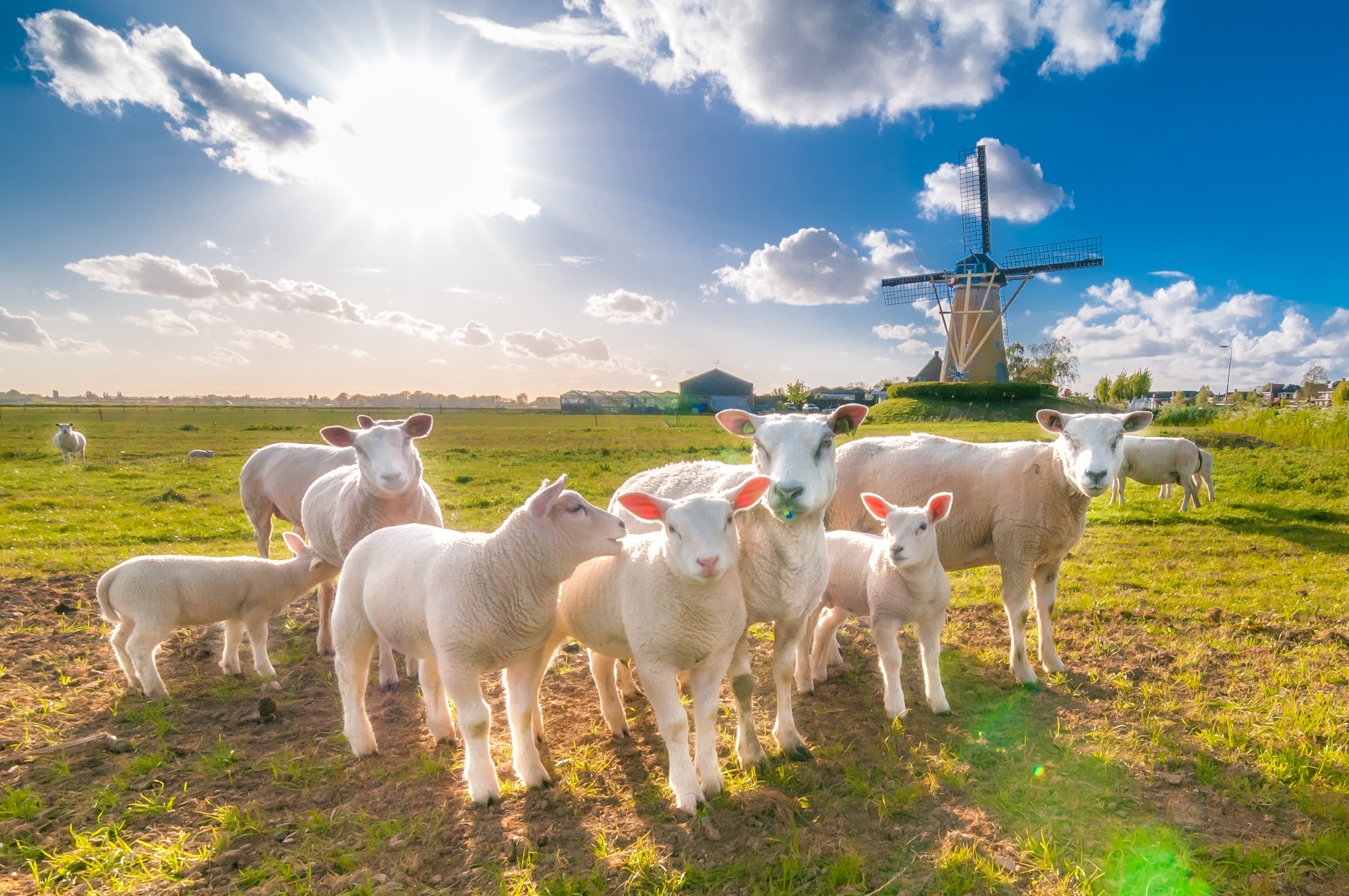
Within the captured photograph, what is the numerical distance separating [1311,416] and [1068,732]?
24.4 metres

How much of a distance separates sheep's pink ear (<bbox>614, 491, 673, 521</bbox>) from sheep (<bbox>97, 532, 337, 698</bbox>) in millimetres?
3668

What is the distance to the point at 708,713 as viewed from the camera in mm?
3695

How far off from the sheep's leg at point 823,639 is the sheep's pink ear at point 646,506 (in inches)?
103

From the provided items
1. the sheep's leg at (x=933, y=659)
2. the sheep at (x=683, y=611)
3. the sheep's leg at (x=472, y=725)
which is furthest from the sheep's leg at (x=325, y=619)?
the sheep's leg at (x=933, y=659)

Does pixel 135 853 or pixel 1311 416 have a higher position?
pixel 1311 416

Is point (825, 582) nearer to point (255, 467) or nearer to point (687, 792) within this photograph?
point (687, 792)

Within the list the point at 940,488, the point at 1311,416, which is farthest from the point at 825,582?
the point at 1311,416

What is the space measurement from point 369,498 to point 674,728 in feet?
11.7

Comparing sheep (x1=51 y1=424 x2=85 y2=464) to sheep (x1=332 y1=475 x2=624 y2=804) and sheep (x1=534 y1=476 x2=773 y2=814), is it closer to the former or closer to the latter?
sheep (x1=332 y1=475 x2=624 y2=804)

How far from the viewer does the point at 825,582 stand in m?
4.21

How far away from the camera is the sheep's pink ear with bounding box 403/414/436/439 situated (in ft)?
19.0

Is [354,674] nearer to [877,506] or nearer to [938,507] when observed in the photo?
[877,506]

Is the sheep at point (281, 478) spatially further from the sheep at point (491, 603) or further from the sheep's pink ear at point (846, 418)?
the sheep's pink ear at point (846, 418)

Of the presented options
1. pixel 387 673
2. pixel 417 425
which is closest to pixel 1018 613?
pixel 387 673
